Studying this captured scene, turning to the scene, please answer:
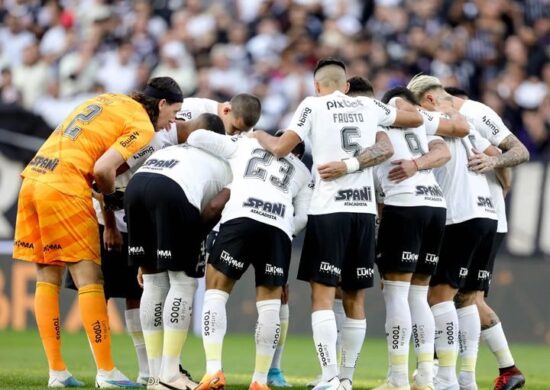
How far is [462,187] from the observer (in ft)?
39.9

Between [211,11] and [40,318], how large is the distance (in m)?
12.7

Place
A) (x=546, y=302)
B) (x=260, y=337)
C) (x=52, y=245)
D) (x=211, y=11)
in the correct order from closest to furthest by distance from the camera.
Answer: (x=260, y=337) < (x=52, y=245) < (x=546, y=302) < (x=211, y=11)

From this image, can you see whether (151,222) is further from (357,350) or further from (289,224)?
(357,350)

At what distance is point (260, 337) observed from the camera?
35.8ft

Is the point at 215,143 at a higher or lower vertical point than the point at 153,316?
higher

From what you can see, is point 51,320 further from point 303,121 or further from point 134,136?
point 303,121

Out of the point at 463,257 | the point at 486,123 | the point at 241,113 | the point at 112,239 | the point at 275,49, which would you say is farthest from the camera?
the point at 275,49

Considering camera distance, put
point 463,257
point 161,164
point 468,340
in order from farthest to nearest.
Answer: point 468,340, point 463,257, point 161,164

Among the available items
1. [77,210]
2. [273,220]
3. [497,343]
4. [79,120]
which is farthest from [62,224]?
[497,343]

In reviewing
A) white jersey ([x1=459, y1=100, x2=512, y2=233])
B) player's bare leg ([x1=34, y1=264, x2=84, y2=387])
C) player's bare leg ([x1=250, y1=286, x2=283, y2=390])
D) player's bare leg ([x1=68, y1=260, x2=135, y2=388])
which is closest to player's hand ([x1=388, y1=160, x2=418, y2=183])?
white jersey ([x1=459, y1=100, x2=512, y2=233])

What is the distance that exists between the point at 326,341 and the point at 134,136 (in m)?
2.55

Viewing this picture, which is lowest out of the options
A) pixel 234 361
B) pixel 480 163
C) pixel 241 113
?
pixel 234 361

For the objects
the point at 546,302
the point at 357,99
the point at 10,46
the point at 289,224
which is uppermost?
the point at 10,46

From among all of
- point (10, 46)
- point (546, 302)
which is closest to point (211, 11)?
point (10, 46)
